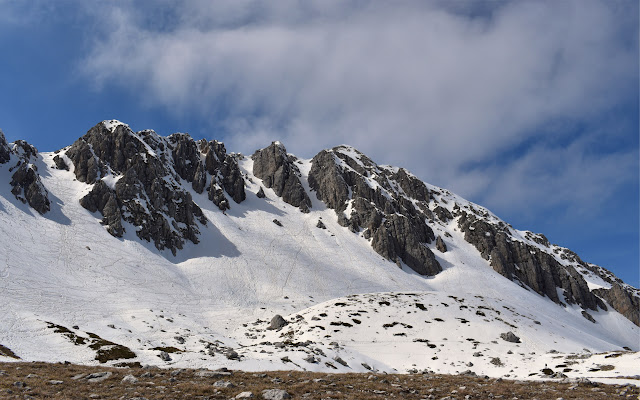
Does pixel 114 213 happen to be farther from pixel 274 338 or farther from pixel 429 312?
pixel 429 312

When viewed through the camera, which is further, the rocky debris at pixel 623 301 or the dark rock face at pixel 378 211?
the rocky debris at pixel 623 301

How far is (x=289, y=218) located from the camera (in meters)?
144

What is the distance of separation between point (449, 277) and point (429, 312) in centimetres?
7608

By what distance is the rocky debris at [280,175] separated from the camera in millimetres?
159875

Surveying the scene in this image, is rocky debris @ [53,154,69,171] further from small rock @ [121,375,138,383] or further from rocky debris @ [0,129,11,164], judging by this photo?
small rock @ [121,375,138,383]

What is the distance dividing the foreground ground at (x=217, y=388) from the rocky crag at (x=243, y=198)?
81380mm

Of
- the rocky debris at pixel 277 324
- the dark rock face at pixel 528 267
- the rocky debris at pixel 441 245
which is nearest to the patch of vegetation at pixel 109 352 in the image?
the rocky debris at pixel 277 324

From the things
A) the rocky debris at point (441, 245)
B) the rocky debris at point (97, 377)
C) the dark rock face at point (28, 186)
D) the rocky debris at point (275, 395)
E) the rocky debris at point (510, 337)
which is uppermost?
the rocky debris at point (441, 245)

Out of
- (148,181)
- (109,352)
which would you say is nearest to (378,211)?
(148,181)

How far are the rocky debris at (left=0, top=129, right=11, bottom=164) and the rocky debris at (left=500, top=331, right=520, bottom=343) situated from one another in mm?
122371

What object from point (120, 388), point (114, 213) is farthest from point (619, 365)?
point (114, 213)

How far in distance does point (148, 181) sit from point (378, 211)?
288ft

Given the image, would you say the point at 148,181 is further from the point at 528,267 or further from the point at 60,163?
the point at 528,267

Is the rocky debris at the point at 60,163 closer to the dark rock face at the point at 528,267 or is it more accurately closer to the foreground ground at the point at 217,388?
the foreground ground at the point at 217,388
